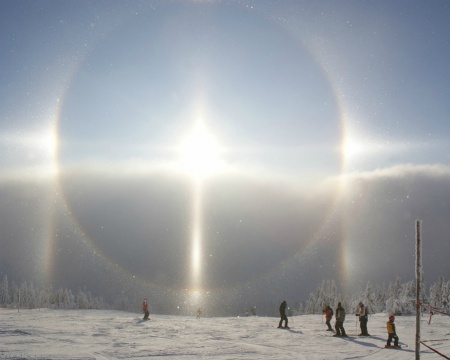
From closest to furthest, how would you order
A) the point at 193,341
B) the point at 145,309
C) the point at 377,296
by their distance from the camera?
the point at 193,341 < the point at 145,309 < the point at 377,296

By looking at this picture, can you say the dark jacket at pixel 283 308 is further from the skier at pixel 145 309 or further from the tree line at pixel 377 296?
the tree line at pixel 377 296

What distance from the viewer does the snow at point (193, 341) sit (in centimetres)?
2322

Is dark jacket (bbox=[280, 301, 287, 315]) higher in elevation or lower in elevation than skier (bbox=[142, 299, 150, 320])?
higher

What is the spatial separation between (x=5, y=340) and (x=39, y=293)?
188427 millimetres

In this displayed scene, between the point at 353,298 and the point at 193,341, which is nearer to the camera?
the point at 193,341

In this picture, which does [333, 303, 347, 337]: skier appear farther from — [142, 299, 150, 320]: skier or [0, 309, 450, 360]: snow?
[142, 299, 150, 320]: skier

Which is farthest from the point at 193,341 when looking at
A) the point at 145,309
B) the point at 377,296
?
the point at 377,296

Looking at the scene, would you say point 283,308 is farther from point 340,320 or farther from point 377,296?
point 377,296

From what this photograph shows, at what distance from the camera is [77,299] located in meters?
184

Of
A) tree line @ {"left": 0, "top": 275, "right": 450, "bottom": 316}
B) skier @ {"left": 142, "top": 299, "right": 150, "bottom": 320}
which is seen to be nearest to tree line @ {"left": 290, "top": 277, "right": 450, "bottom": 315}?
tree line @ {"left": 0, "top": 275, "right": 450, "bottom": 316}

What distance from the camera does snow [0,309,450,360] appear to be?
23.2 metres

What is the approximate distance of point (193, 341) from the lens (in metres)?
28.1

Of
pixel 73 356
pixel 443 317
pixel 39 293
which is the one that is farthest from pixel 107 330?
pixel 39 293

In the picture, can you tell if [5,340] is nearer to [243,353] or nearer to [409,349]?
[243,353]
